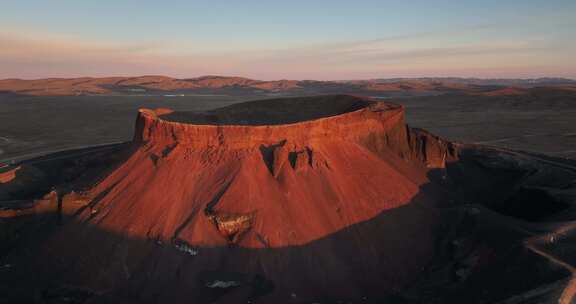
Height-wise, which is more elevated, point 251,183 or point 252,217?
point 251,183

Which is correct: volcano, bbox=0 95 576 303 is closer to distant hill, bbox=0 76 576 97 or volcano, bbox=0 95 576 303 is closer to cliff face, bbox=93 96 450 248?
cliff face, bbox=93 96 450 248

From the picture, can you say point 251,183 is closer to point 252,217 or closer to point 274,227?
point 252,217

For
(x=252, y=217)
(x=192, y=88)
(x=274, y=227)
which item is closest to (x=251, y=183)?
(x=252, y=217)

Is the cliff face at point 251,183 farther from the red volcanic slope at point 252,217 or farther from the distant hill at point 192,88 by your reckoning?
the distant hill at point 192,88

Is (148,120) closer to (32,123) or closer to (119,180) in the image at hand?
(119,180)

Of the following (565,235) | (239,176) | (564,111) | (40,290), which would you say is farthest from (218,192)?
(564,111)

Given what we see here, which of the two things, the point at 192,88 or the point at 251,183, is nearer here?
the point at 251,183

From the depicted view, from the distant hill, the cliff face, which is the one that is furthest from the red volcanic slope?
the distant hill
